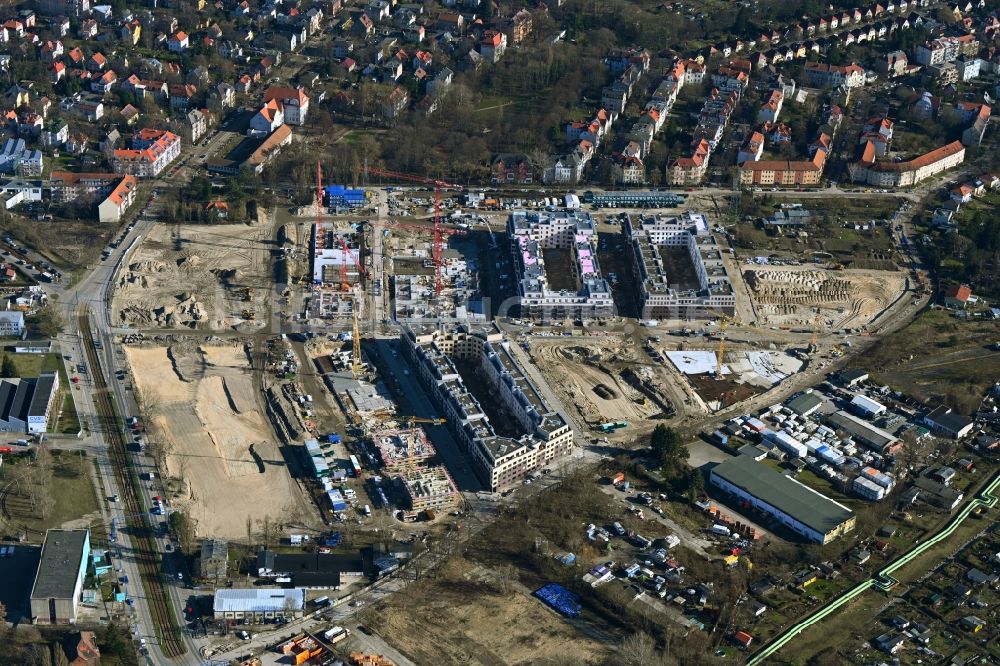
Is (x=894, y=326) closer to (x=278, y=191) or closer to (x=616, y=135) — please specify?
(x=616, y=135)

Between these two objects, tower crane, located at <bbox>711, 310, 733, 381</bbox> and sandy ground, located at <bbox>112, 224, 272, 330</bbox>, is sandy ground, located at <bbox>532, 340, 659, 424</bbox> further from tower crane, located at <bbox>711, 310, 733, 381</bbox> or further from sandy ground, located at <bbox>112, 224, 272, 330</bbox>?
sandy ground, located at <bbox>112, 224, 272, 330</bbox>

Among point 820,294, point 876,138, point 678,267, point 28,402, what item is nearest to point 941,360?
point 820,294

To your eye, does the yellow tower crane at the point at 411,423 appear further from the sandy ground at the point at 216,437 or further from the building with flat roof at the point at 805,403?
the building with flat roof at the point at 805,403

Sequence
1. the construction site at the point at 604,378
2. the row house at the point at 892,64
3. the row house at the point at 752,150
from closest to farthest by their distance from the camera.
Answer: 1. the construction site at the point at 604,378
2. the row house at the point at 752,150
3. the row house at the point at 892,64

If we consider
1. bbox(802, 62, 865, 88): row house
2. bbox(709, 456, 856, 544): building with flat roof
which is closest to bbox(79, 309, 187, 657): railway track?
bbox(709, 456, 856, 544): building with flat roof

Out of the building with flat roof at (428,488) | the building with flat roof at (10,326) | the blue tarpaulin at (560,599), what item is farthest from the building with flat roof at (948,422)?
the building with flat roof at (10,326)

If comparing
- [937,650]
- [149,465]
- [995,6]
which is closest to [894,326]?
[937,650]
